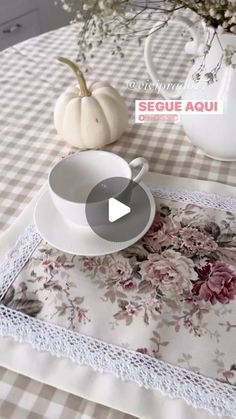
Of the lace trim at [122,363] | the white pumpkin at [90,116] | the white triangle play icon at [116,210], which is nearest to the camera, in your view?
the lace trim at [122,363]

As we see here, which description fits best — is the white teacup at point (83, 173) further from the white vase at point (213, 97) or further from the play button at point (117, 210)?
the white vase at point (213, 97)

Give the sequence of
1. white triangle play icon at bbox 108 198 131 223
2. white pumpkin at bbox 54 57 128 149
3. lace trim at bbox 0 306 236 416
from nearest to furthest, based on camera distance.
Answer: lace trim at bbox 0 306 236 416
white triangle play icon at bbox 108 198 131 223
white pumpkin at bbox 54 57 128 149

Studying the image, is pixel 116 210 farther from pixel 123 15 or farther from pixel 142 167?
pixel 123 15

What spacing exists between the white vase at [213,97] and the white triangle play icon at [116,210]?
0.68 feet

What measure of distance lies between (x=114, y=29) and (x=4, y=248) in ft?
1.16

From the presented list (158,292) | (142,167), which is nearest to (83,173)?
(142,167)

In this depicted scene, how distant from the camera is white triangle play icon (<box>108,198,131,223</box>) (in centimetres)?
62

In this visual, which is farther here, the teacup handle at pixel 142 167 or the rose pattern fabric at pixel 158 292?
the teacup handle at pixel 142 167

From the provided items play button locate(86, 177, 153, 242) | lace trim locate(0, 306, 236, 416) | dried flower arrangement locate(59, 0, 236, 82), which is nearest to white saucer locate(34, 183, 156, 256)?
play button locate(86, 177, 153, 242)

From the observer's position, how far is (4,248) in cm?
67

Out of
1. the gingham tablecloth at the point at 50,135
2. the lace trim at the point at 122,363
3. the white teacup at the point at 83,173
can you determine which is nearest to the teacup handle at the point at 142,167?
the white teacup at the point at 83,173

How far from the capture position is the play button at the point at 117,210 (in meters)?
0.62

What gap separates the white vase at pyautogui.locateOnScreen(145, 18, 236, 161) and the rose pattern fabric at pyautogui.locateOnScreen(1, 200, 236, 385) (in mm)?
138

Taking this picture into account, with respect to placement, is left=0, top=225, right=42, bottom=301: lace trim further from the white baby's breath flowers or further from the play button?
the white baby's breath flowers
